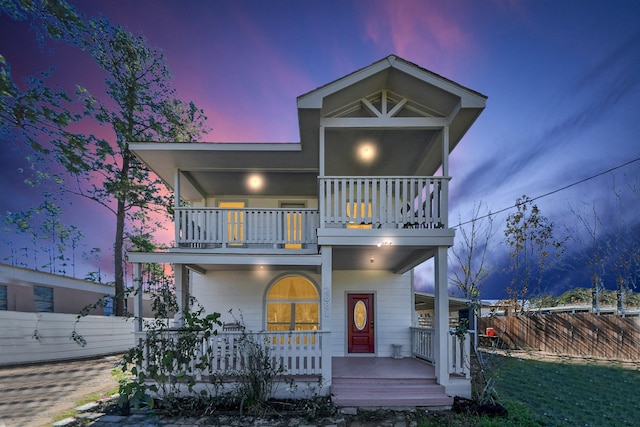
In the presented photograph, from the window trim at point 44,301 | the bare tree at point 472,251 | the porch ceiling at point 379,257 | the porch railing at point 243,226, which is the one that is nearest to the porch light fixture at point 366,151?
the porch railing at point 243,226

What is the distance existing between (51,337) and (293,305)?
8451 mm

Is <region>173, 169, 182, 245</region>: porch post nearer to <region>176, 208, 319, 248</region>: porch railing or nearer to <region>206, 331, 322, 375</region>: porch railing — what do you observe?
<region>176, 208, 319, 248</region>: porch railing

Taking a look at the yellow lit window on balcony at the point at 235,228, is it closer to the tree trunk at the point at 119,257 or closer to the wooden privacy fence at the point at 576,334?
the tree trunk at the point at 119,257

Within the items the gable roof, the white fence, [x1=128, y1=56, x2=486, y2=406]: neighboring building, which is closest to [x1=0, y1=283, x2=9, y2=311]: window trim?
the white fence

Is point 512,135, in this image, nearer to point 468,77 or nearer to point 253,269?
point 468,77

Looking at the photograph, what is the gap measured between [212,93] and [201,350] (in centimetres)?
1523

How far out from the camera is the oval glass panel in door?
10523 millimetres

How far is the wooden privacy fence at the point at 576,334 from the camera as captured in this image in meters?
11.6

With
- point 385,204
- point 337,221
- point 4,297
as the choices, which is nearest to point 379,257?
point 385,204

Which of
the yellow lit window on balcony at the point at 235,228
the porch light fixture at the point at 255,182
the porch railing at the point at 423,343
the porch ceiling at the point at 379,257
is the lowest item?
the porch railing at the point at 423,343

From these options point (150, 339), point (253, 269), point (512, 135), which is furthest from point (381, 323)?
point (512, 135)

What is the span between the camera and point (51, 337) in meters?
11.6

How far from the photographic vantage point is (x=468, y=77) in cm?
1916

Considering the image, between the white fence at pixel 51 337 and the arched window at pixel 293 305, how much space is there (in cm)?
505
